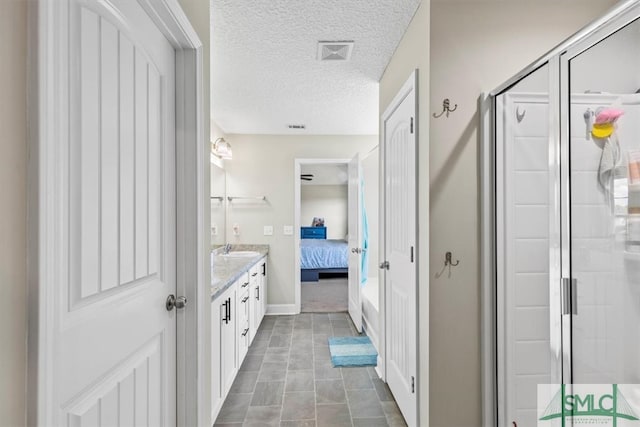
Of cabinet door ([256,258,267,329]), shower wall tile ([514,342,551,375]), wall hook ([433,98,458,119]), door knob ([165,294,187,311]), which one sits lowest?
cabinet door ([256,258,267,329])

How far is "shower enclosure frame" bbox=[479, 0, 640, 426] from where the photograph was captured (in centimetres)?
118

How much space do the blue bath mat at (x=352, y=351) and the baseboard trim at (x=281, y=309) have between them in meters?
1.05

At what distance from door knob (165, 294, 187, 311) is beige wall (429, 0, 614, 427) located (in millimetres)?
1174

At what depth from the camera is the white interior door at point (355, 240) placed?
3.77m

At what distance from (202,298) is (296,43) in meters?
1.68

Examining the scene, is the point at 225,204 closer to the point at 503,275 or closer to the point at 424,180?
the point at 424,180

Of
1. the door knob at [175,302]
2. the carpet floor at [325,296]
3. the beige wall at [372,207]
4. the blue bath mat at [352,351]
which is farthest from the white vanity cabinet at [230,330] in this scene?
the beige wall at [372,207]

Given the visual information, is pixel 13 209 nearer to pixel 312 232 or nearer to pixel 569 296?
pixel 569 296

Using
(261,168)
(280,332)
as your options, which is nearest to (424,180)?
(280,332)

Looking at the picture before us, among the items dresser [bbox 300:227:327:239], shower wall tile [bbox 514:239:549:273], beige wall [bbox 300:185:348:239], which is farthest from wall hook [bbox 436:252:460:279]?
beige wall [bbox 300:185:348:239]

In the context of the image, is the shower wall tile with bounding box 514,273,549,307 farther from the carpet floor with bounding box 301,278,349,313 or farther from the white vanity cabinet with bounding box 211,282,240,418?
the carpet floor with bounding box 301,278,349,313

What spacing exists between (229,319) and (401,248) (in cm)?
128

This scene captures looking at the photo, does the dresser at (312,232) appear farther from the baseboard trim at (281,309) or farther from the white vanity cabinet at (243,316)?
the white vanity cabinet at (243,316)

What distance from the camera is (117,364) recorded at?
0.99 meters
